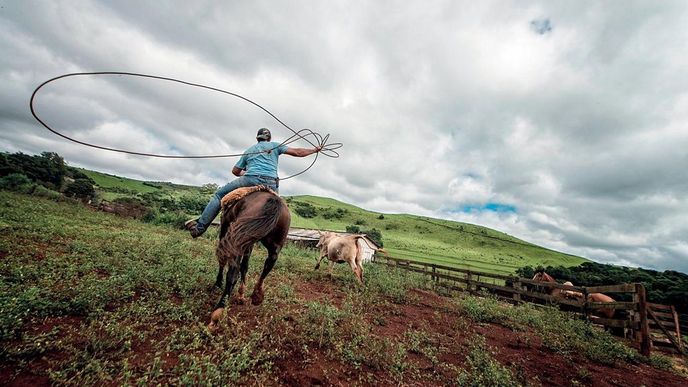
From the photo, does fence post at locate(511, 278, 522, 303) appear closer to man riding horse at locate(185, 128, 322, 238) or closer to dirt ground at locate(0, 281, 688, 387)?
dirt ground at locate(0, 281, 688, 387)

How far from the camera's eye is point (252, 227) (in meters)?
4.38

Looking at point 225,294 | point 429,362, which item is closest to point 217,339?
point 225,294

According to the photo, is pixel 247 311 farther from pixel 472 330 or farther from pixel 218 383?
pixel 472 330

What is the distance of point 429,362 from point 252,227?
11.5 feet

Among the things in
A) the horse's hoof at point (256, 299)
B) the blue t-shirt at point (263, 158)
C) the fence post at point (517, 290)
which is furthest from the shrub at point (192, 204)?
the horse's hoof at point (256, 299)

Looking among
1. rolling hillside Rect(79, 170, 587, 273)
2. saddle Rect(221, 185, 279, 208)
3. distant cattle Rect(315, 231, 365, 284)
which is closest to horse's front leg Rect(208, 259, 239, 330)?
saddle Rect(221, 185, 279, 208)

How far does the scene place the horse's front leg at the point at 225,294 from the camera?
379cm

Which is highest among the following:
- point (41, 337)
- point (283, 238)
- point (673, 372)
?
point (283, 238)

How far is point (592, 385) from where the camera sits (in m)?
4.45

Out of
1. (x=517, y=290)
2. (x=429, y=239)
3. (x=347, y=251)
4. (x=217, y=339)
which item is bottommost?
(x=217, y=339)

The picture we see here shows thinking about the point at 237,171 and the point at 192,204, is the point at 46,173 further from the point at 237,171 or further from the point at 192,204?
the point at 237,171

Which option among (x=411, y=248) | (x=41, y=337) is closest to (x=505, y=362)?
(x=41, y=337)

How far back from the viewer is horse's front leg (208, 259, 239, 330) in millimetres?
3787

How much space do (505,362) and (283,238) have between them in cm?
464
